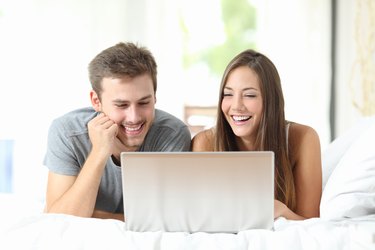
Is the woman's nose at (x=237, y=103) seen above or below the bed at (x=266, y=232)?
above

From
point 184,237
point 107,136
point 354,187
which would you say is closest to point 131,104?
point 107,136

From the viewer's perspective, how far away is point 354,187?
4.96 feet

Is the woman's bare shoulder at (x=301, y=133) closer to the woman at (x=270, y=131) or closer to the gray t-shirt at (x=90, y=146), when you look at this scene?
the woman at (x=270, y=131)

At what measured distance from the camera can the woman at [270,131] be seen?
1.93 metres

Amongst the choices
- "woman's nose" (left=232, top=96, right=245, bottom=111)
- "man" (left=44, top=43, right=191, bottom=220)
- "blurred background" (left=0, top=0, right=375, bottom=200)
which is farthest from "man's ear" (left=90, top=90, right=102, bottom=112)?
"blurred background" (left=0, top=0, right=375, bottom=200)

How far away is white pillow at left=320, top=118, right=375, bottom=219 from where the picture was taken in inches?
58.1

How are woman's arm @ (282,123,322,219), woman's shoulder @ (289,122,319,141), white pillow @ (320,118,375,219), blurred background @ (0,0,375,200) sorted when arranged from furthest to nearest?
blurred background @ (0,0,375,200), woman's shoulder @ (289,122,319,141), woman's arm @ (282,123,322,219), white pillow @ (320,118,375,219)

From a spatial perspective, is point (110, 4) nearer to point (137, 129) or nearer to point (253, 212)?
point (137, 129)

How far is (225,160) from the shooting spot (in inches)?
54.1

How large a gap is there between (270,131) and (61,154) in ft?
2.38

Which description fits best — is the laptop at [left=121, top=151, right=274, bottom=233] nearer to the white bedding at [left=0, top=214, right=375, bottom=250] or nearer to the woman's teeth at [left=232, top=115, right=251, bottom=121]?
the white bedding at [left=0, top=214, right=375, bottom=250]

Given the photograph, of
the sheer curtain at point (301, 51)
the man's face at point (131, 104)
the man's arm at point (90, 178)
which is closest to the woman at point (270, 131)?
the man's face at point (131, 104)

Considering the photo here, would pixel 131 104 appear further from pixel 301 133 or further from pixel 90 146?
pixel 301 133

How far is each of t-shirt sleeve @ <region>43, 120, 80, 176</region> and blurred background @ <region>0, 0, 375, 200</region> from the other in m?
1.69
